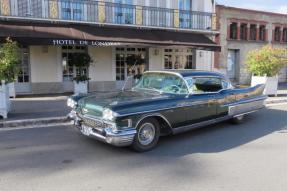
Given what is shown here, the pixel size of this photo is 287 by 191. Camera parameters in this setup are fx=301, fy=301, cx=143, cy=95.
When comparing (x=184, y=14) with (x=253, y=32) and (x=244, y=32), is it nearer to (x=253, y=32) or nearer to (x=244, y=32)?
(x=244, y=32)

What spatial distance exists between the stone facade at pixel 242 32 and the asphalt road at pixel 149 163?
664 inches

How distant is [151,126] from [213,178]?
1.80 metres

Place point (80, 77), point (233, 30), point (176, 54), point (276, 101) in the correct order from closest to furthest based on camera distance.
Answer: point (276, 101), point (80, 77), point (176, 54), point (233, 30)

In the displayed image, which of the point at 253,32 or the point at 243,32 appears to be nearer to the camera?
the point at 243,32

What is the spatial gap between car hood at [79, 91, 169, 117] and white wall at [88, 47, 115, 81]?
10828 millimetres

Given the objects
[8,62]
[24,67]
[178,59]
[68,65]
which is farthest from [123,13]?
[8,62]

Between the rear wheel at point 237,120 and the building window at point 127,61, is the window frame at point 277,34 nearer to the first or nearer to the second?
the building window at point 127,61

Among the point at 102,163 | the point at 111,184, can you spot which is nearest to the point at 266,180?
the point at 111,184

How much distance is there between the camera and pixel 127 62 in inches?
710

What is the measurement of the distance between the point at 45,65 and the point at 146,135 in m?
11.7

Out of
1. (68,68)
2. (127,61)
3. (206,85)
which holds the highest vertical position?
(127,61)

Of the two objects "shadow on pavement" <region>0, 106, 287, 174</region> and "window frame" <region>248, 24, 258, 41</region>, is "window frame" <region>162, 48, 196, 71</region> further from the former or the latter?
"shadow on pavement" <region>0, 106, 287, 174</region>

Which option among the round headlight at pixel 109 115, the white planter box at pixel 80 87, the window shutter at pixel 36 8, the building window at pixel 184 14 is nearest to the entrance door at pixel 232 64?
the building window at pixel 184 14

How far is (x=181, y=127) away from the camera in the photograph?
21.0 ft
